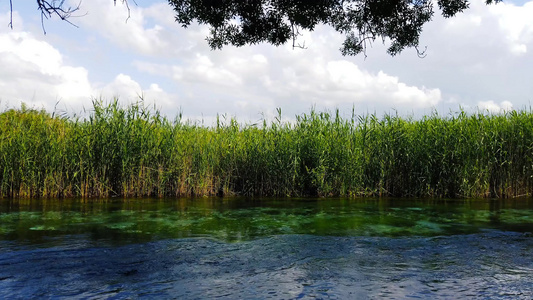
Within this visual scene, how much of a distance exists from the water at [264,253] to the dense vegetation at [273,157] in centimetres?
167

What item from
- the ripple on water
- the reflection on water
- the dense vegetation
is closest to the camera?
the ripple on water

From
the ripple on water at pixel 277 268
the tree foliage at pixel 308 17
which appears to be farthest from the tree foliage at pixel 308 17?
the ripple on water at pixel 277 268

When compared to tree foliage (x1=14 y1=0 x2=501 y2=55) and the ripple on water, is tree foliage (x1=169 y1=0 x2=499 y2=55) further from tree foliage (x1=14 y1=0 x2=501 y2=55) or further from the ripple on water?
the ripple on water

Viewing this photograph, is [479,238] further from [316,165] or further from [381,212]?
[316,165]

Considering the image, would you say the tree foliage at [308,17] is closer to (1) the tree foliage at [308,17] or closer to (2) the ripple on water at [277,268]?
(1) the tree foliage at [308,17]

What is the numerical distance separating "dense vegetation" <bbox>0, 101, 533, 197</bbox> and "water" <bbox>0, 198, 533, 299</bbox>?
1667 mm

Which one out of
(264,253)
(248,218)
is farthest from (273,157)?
(264,253)

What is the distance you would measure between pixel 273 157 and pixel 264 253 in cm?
567

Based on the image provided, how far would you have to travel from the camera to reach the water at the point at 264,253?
3.48m

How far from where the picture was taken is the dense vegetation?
9.62 metres

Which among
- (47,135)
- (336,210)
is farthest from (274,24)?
(47,135)

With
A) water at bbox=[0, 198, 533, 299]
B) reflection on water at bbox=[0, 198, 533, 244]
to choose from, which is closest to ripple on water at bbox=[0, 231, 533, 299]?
water at bbox=[0, 198, 533, 299]

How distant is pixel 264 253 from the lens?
4.62 meters

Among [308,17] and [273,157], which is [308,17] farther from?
[273,157]
